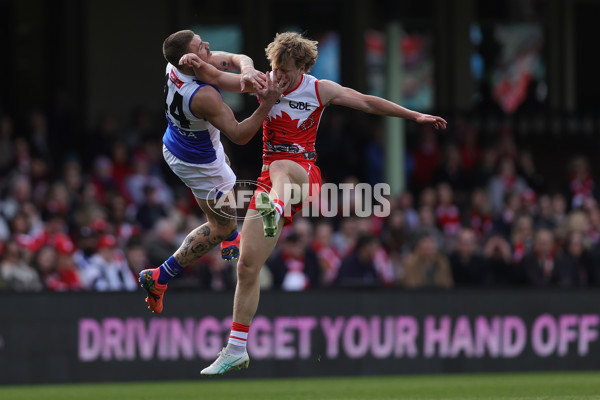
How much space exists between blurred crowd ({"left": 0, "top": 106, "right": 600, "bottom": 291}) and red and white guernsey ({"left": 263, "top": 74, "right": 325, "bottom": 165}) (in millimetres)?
5413

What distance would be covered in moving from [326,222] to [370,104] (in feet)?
23.6

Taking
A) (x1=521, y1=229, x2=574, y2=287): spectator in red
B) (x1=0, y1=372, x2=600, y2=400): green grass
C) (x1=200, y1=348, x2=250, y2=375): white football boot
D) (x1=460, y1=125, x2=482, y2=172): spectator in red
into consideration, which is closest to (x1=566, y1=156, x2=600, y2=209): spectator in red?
(x1=460, y1=125, x2=482, y2=172): spectator in red

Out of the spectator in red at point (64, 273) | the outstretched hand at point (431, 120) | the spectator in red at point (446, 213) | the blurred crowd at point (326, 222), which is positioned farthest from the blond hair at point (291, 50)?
the spectator in red at point (446, 213)

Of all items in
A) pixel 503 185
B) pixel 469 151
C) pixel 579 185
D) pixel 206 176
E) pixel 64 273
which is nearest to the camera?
pixel 206 176

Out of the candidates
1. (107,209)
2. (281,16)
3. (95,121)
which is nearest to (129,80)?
(95,121)

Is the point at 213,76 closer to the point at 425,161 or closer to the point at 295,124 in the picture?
the point at 295,124

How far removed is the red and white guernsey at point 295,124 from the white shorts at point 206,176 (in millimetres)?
387

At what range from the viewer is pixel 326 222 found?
1644cm

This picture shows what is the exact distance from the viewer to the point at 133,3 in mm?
19922

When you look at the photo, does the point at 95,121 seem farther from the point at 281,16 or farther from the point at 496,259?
the point at 496,259

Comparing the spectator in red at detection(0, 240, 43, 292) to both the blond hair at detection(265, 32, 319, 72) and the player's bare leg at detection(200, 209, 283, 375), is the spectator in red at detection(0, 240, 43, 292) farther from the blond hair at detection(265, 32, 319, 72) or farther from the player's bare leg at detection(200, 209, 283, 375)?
the blond hair at detection(265, 32, 319, 72)

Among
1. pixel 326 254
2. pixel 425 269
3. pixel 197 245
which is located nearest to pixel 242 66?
pixel 197 245

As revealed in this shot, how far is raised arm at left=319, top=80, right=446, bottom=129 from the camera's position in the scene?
923cm

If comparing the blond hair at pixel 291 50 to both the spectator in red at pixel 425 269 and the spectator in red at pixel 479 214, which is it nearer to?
the spectator in red at pixel 425 269
